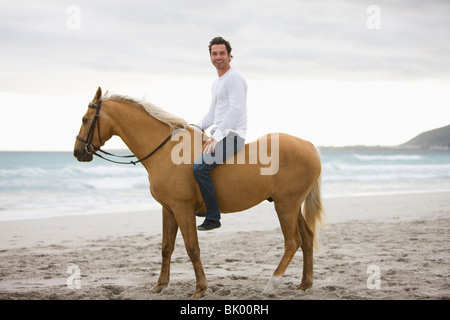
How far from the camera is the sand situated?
15.8 ft

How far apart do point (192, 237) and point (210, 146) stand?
954 mm

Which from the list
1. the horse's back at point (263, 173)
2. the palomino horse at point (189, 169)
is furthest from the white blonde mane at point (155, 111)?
the horse's back at point (263, 173)

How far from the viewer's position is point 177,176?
458 cm

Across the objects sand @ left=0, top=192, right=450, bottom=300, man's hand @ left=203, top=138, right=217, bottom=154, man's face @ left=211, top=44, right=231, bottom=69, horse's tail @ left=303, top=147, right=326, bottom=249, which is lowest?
sand @ left=0, top=192, right=450, bottom=300

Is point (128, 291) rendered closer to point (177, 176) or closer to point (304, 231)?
point (177, 176)

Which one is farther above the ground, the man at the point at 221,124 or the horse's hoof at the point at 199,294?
the man at the point at 221,124

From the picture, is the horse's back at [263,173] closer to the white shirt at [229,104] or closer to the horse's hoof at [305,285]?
the white shirt at [229,104]

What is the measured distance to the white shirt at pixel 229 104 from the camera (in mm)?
4555

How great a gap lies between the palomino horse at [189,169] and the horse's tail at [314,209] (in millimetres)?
300

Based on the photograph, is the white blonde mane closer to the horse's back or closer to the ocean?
the horse's back

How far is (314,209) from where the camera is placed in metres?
5.14

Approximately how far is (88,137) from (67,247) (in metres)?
3.53

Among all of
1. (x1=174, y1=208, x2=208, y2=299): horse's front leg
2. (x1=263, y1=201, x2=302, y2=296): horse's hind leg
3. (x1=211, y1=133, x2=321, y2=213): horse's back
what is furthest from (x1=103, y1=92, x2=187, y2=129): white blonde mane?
(x1=263, y1=201, x2=302, y2=296): horse's hind leg
